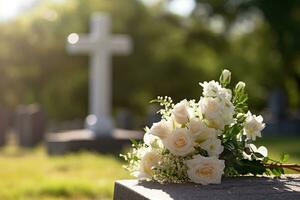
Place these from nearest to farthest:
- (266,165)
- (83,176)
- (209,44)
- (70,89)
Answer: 1. (266,165)
2. (83,176)
3. (70,89)
4. (209,44)

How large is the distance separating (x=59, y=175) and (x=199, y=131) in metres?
7.09

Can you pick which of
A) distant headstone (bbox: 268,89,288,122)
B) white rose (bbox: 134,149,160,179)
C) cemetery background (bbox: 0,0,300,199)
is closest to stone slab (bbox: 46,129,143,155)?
distant headstone (bbox: 268,89,288,122)

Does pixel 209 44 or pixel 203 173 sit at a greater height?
pixel 209 44

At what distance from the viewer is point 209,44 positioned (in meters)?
33.4

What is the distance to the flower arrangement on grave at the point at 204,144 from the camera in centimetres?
358

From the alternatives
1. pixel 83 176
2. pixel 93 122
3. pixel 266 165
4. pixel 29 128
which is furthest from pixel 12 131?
pixel 266 165

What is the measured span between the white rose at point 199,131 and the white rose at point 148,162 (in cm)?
21

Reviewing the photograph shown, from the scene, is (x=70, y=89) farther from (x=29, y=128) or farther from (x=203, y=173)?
(x=203, y=173)

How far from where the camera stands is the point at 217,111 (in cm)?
370

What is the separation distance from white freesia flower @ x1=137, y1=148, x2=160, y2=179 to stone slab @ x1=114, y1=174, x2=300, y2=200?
45mm

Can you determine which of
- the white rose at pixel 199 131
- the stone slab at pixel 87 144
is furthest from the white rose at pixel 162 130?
the stone slab at pixel 87 144

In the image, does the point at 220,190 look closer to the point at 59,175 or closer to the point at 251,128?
the point at 251,128

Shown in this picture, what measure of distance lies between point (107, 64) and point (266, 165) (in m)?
12.3

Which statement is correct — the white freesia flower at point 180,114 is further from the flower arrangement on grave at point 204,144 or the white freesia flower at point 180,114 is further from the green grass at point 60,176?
the green grass at point 60,176
